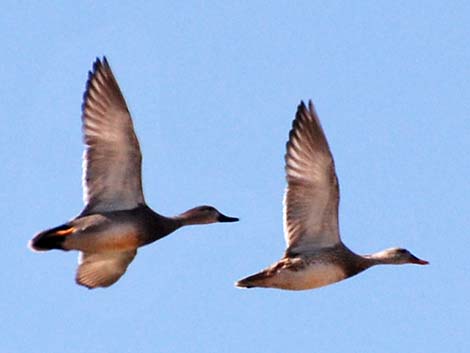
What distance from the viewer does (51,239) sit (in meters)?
25.5

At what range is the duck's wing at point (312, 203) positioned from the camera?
26000mm

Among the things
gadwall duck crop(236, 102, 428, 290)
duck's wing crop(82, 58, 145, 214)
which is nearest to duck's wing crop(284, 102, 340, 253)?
gadwall duck crop(236, 102, 428, 290)

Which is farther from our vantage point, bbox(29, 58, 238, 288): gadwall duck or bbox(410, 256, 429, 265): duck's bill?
bbox(410, 256, 429, 265): duck's bill

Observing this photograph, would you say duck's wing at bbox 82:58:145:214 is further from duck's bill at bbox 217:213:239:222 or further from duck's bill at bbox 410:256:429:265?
duck's bill at bbox 410:256:429:265

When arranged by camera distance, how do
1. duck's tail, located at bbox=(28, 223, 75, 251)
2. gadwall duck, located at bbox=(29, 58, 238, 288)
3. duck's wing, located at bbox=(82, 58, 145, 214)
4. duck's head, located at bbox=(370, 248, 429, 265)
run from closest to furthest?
duck's tail, located at bbox=(28, 223, 75, 251) < gadwall duck, located at bbox=(29, 58, 238, 288) < duck's wing, located at bbox=(82, 58, 145, 214) < duck's head, located at bbox=(370, 248, 429, 265)

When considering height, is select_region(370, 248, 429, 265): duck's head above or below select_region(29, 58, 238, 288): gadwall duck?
below

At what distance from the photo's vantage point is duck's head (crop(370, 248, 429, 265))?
88.9 feet

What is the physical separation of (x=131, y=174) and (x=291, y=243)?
7.90 ft

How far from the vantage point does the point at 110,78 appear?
26.2 metres

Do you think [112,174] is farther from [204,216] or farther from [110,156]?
[204,216]

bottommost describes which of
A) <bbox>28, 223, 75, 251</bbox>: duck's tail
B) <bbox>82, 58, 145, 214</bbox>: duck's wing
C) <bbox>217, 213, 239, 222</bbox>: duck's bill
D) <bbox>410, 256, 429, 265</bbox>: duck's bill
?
<bbox>410, 256, 429, 265</bbox>: duck's bill

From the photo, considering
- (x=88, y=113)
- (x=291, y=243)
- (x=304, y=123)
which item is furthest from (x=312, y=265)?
(x=88, y=113)

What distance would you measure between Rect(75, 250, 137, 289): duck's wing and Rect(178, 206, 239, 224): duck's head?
985 millimetres

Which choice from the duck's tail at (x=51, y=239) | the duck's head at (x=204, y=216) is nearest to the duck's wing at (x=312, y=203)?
the duck's head at (x=204, y=216)
